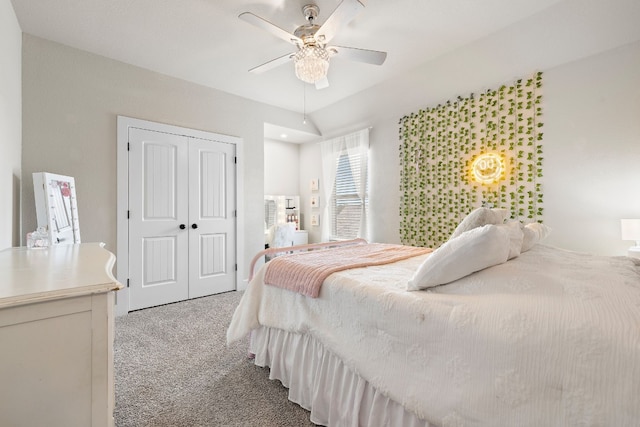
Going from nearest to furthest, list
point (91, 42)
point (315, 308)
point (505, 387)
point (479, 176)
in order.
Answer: point (505, 387) < point (315, 308) < point (91, 42) < point (479, 176)

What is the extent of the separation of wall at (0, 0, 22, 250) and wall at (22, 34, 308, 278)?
12cm

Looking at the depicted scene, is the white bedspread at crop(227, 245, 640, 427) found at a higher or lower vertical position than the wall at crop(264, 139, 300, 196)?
lower

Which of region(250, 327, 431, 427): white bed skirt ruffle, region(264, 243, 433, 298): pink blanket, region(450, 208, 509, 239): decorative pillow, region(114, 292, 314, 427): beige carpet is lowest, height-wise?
region(114, 292, 314, 427): beige carpet

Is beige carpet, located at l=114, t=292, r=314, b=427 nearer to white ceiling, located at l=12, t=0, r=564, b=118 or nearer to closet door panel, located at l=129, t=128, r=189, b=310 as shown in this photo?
closet door panel, located at l=129, t=128, r=189, b=310

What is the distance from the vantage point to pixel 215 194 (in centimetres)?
395

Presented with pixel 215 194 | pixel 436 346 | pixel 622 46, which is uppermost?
pixel 622 46

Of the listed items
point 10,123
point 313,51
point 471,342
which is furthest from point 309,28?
point 10,123

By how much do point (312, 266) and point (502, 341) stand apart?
41.7 inches

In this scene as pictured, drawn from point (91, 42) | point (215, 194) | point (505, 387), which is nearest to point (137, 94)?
point (91, 42)

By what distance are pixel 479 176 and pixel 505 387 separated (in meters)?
2.68

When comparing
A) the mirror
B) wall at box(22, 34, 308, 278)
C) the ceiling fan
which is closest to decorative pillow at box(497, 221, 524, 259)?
the ceiling fan

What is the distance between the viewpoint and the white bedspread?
2.71 ft

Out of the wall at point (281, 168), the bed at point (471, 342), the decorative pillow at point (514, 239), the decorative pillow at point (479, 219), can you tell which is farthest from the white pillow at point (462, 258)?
the wall at point (281, 168)

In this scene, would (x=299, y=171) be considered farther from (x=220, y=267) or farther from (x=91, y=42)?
(x=91, y=42)
